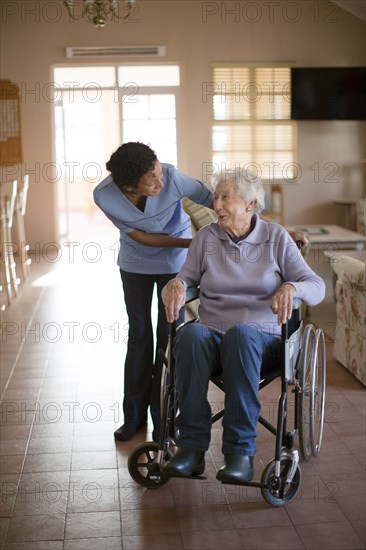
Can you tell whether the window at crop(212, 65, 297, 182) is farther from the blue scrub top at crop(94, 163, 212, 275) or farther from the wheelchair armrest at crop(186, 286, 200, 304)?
the wheelchair armrest at crop(186, 286, 200, 304)

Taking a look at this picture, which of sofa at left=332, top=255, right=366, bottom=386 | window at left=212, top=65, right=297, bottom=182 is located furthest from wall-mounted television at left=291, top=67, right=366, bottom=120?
sofa at left=332, top=255, right=366, bottom=386

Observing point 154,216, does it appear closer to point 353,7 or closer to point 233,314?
point 233,314

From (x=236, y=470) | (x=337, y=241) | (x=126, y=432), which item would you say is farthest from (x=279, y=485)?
(x=337, y=241)

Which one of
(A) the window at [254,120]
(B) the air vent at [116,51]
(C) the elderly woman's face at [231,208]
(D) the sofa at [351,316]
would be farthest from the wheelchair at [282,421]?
(B) the air vent at [116,51]

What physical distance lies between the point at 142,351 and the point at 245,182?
0.93 m

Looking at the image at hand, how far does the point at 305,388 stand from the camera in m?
2.90

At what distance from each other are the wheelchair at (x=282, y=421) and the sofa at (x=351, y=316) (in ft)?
3.46

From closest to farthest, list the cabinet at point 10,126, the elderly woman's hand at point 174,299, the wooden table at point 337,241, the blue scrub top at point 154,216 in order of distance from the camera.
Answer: the elderly woman's hand at point 174,299, the blue scrub top at point 154,216, the wooden table at point 337,241, the cabinet at point 10,126

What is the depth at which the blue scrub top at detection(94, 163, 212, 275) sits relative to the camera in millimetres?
3168

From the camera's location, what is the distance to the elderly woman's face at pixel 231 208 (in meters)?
2.88

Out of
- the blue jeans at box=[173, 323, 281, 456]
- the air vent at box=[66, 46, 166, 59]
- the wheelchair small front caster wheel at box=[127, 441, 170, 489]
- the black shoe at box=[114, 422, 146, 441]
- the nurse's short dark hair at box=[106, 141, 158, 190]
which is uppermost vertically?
the air vent at box=[66, 46, 166, 59]

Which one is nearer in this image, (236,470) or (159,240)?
(236,470)

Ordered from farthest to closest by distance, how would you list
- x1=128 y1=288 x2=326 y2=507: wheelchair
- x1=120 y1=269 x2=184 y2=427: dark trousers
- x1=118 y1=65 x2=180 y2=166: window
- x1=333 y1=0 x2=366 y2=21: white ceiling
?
1. x1=118 y1=65 x2=180 y2=166: window
2. x1=333 y1=0 x2=366 y2=21: white ceiling
3. x1=120 y1=269 x2=184 y2=427: dark trousers
4. x1=128 y1=288 x2=326 y2=507: wheelchair

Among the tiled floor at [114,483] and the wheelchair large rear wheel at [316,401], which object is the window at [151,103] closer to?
the tiled floor at [114,483]
